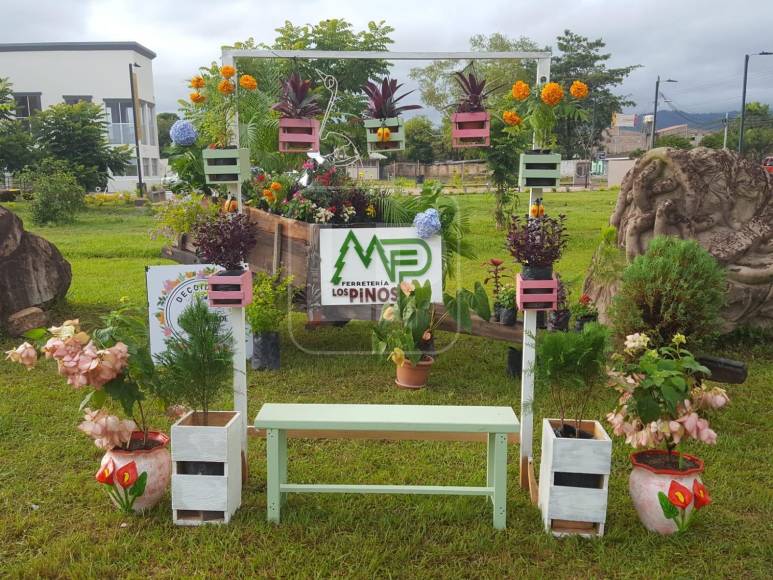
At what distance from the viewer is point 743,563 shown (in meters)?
3.07

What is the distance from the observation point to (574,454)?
10.6 feet

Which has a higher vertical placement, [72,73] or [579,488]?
[72,73]

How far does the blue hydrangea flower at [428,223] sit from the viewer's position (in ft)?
16.8

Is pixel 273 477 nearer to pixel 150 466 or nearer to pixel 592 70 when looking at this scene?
pixel 150 466

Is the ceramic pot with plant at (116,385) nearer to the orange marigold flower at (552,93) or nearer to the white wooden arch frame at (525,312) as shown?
the white wooden arch frame at (525,312)

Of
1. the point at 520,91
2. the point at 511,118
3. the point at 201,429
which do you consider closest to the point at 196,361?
the point at 201,429

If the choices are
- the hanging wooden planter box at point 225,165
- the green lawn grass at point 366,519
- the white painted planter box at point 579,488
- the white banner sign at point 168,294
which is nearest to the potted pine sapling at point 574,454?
the white painted planter box at point 579,488

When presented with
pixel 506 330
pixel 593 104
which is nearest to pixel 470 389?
pixel 506 330

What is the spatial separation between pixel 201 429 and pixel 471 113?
2.17 meters

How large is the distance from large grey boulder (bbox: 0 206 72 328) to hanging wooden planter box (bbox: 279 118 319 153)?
4.10 m

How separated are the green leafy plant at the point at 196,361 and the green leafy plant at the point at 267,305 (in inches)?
82.0

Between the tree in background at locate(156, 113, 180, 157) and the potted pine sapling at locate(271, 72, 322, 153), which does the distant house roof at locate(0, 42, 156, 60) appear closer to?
the tree in background at locate(156, 113, 180, 157)

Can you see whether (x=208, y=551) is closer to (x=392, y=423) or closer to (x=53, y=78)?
(x=392, y=423)

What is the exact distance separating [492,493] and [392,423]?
0.60 meters
